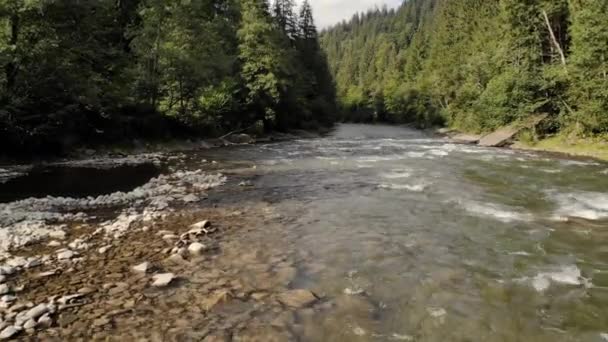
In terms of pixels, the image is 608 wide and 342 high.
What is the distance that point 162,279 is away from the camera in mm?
8430

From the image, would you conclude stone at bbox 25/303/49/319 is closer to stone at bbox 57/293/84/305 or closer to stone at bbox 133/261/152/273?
stone at bbox 57/293/84/305

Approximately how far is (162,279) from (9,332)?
2.56 m

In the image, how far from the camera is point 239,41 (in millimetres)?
48625

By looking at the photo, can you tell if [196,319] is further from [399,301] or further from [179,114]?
[179,114]

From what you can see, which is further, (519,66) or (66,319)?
(519,66)

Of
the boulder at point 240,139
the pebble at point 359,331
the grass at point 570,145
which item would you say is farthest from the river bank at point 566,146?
the pebble at point 359,331

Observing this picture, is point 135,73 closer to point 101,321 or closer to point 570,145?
point 101,321

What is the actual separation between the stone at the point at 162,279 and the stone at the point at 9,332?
230 cm

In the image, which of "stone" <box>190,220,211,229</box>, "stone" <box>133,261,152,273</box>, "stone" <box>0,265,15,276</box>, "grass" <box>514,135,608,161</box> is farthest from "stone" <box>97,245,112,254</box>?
"grass" <box>514,135,608,161</box>

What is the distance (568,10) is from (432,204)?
32702 millimetres

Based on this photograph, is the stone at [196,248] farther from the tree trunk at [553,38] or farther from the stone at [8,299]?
the tree trunk at [553,38]

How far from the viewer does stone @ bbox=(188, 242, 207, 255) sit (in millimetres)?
10070

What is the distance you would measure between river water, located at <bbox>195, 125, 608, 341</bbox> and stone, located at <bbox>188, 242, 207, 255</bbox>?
7.09 ft

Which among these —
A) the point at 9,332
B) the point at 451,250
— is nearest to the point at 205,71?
the point at 451,250
